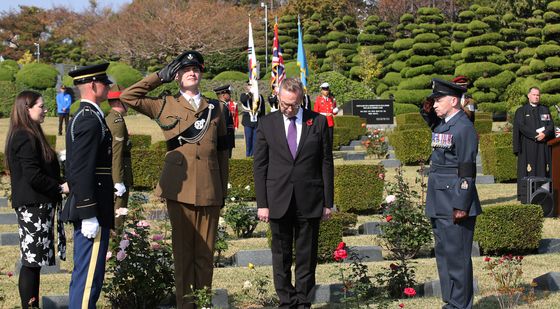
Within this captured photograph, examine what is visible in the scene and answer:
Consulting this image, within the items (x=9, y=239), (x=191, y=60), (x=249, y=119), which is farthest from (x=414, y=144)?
(x=191, y=60)

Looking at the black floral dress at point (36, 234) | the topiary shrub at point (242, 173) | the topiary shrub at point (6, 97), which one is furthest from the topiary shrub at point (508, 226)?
the topiary shrub at point (6, 97)

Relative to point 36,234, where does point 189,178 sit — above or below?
above

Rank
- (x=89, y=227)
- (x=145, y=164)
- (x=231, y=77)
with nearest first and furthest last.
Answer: (x=89, y=227), (x=145, y=164), (x=231, y=77)

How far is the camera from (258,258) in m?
9.80

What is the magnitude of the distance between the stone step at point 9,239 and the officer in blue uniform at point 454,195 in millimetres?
6371

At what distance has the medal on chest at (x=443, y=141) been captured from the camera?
22.5 ft

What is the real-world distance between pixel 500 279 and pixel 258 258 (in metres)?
3.01

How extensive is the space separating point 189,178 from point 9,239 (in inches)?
220

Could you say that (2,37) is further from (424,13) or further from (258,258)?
(258,258)

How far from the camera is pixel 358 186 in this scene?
13711 mm

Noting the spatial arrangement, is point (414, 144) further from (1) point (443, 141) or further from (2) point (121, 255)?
(2) point (121, 255)

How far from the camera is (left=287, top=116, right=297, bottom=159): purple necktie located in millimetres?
7027

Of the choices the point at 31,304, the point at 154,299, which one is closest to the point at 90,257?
the point at 31,304

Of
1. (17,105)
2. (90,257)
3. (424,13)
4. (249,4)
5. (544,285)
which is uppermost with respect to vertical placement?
(249,4)
